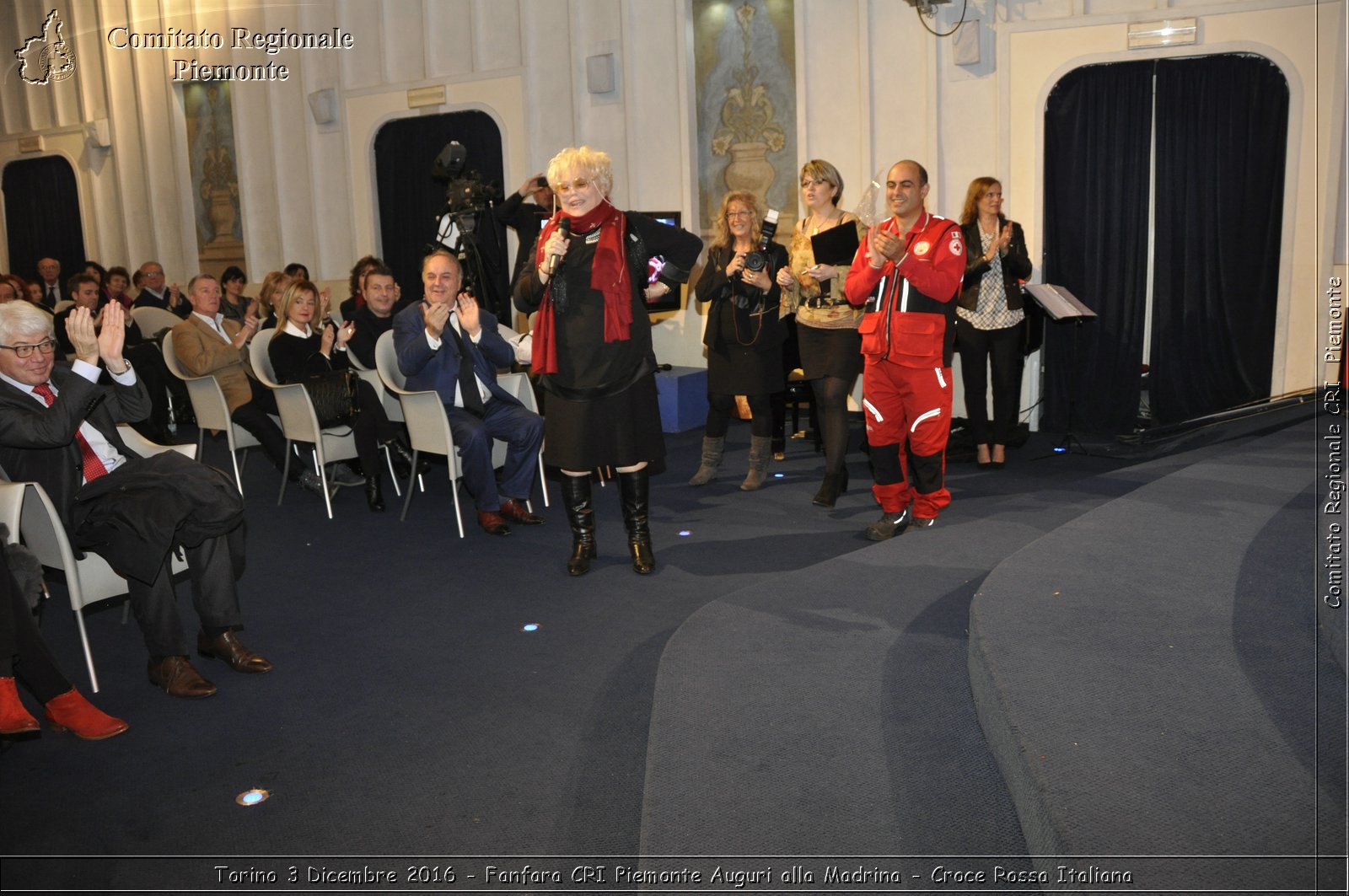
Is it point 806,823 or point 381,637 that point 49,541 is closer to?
point 381,637

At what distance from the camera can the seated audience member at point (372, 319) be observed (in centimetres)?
592

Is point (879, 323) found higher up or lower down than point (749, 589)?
higher up

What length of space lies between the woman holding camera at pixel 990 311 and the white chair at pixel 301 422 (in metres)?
3.29

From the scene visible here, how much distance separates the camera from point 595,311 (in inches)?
158

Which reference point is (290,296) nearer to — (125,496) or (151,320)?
(125,496)

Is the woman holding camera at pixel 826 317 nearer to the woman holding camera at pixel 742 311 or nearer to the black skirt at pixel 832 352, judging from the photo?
the black skirt at pixel 832 352

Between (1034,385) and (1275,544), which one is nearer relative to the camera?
(1275,544)

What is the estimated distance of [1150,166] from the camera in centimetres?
665

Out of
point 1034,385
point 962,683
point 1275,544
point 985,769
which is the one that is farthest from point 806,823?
point 1034,385

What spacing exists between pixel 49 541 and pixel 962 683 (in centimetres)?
265

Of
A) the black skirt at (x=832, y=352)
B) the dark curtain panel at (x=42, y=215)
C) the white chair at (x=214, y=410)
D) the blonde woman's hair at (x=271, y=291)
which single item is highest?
the dark curtain panel at (x=42, y=215)

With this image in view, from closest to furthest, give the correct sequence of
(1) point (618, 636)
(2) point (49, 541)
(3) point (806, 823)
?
(3) point (806, 823), (2) point (49, 541), (1) point (618, 636)

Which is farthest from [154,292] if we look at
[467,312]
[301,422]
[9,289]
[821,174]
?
[821,174]

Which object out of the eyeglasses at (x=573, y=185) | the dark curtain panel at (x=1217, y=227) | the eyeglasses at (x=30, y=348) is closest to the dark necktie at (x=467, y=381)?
the eyeglasses at (x=573, y=185)
